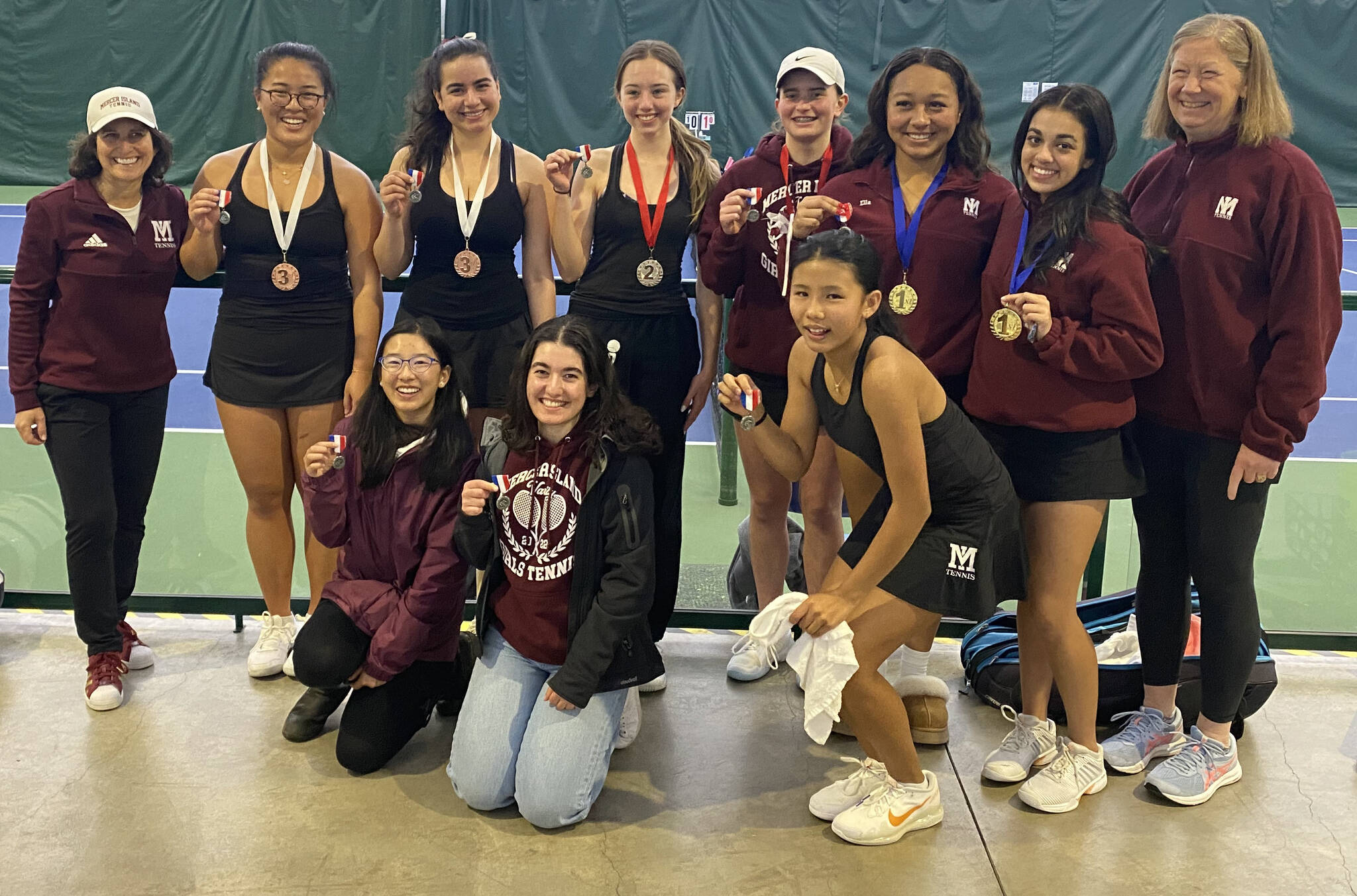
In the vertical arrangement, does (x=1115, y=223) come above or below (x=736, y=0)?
below

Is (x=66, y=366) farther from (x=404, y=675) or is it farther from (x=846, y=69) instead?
(x=846, y=69)

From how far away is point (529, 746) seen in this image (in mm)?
3113

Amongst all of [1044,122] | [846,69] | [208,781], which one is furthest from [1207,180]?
[846,69]

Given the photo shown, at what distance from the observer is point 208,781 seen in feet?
10.7

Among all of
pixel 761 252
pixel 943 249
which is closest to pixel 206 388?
pixel 761 252

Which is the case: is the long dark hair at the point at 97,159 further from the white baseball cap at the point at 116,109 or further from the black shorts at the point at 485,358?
the black shorts at the point at 485,358

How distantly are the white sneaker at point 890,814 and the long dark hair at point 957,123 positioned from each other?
1687mm

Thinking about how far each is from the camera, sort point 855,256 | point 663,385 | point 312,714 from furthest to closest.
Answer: point 663,385 → point 312,714 → point 855,256

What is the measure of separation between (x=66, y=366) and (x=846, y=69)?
12.7m

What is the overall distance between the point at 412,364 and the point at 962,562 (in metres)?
1.60

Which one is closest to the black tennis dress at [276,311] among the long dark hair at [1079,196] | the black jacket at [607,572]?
the black jacket at [607,572]

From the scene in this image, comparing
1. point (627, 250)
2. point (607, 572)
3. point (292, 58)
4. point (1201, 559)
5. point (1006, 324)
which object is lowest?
point (607, 572)

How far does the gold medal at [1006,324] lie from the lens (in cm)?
306

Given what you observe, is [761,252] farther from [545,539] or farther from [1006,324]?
[545,539]
